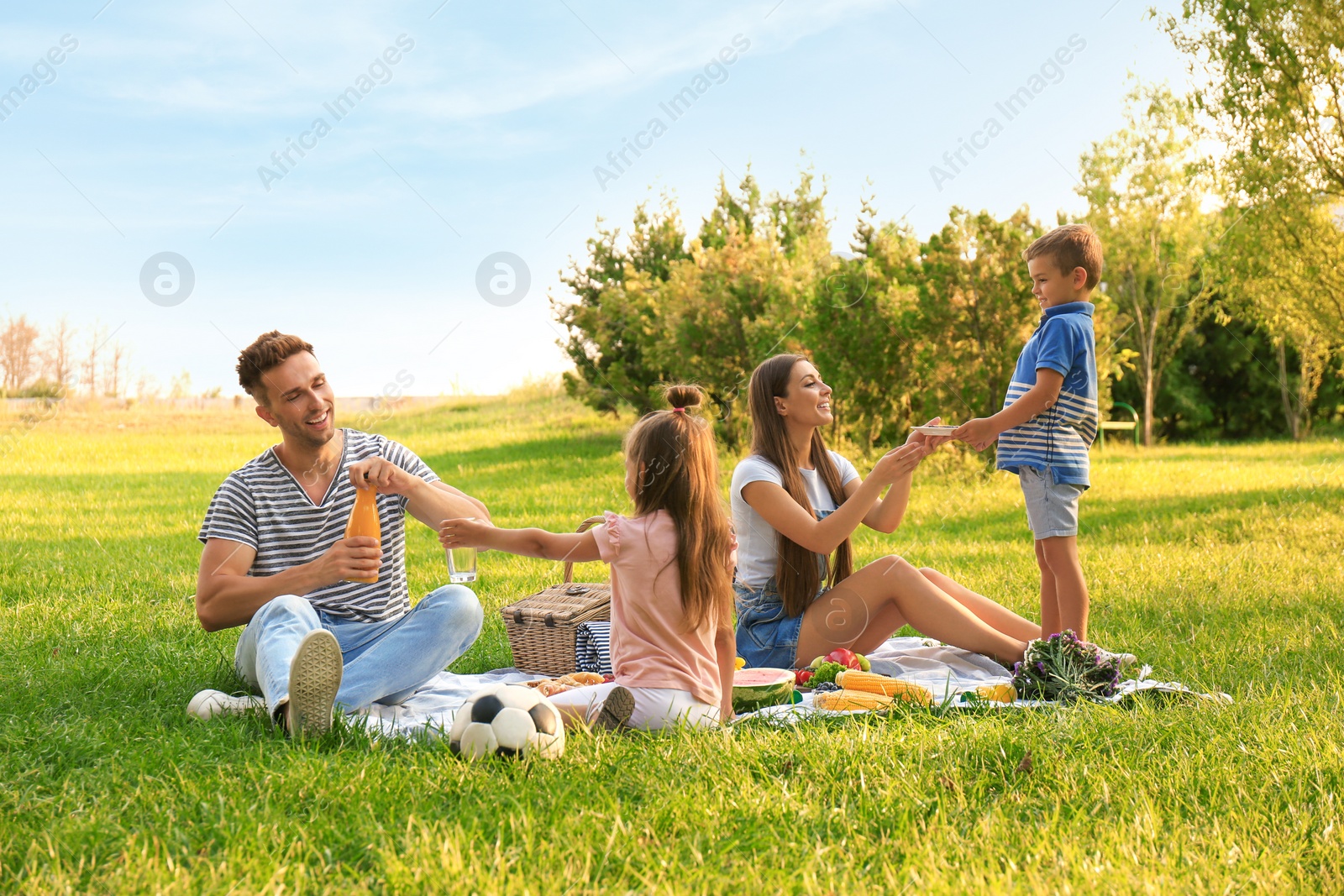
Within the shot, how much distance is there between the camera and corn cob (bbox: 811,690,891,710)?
3.63 m

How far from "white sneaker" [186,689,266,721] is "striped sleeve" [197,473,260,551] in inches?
20.5

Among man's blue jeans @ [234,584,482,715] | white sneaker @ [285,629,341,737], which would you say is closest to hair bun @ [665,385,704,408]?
man's blue jeans @ [234,584,482,715]

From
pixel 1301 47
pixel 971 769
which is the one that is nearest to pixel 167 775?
pixel 971 769

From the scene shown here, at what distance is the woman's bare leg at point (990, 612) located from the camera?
173 inches

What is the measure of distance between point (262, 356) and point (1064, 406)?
3.12 m

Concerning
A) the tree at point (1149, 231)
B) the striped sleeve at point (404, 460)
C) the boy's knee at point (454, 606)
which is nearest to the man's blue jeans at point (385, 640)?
the boy's knee at point (454, 606)

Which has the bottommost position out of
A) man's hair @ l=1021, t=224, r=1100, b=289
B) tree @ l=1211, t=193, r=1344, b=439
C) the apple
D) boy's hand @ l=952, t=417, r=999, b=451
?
the apple

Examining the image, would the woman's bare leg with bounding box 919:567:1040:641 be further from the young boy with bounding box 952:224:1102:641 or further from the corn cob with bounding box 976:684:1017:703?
the corn cob with bounding box 976:684:1017:703

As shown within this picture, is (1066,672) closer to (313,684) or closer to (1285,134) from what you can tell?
(313,684)

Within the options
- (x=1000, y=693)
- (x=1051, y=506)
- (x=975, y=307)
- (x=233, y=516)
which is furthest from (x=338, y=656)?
(x=975, y=307)

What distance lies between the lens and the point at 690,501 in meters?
3.26

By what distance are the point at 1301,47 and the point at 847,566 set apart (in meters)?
8.04

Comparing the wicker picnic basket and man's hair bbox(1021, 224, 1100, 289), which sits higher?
man's hair bbox(1021, 224, 1100, 289)

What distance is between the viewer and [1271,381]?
74.3 feet
